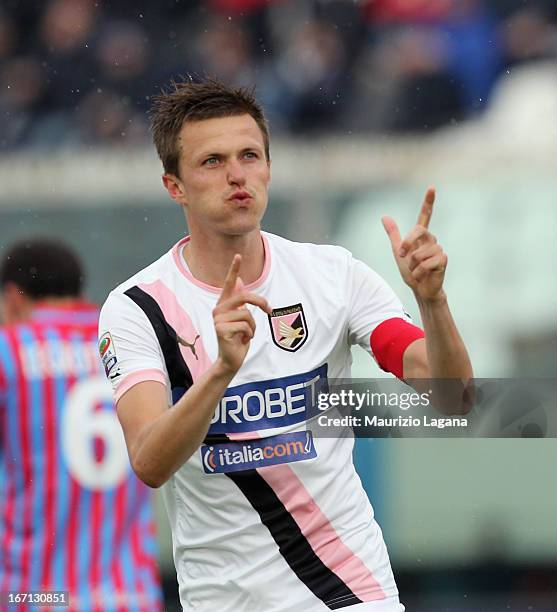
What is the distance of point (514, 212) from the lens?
19.9ft

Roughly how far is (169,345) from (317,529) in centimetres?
58

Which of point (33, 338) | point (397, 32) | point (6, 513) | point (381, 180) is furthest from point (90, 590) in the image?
point (397, 32)

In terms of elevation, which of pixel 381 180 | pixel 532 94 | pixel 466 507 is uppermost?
pixel 532 94

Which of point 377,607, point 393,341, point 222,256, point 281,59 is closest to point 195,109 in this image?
point 222,256

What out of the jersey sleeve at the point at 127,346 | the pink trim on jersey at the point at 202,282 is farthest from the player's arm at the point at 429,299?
the jersey sleeve at the point at 127,346

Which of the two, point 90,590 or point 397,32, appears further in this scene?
point 397,32

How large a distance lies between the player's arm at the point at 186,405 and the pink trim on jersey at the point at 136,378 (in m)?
0.01

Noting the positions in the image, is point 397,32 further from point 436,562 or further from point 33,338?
point 33,338

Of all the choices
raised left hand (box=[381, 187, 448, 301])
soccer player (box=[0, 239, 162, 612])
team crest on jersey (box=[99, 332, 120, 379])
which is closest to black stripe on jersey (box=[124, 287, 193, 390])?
team crest on jersey (box=[99, 332, 120, 379])

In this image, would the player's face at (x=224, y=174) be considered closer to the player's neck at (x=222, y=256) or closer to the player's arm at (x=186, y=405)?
the player's neck at (x=222, y=256)

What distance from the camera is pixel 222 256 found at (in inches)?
129

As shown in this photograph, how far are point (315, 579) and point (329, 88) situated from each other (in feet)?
14.2

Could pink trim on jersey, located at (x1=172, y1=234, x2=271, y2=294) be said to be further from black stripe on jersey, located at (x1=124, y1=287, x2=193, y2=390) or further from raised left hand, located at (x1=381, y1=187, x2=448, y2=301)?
raised left hand, located at (x1=381, y1=187, x2=448, y2=301)

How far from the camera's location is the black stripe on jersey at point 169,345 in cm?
319
